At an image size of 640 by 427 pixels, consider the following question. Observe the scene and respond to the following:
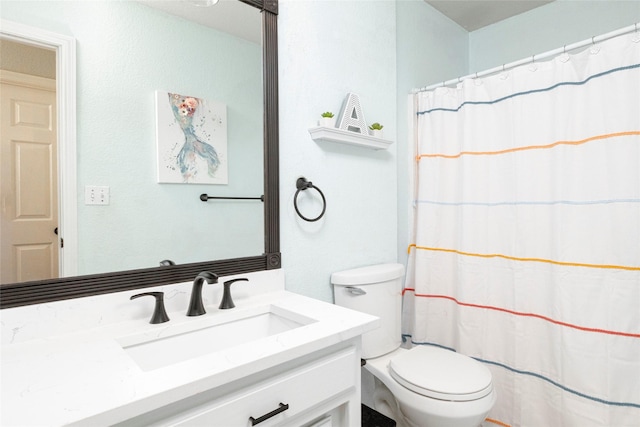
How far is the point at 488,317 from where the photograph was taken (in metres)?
1.80

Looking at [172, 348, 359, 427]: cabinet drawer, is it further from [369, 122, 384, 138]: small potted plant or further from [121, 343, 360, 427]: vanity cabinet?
[369, 122, 384, 138]: small potted plant

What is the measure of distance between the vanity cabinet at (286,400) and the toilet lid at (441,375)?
409 mm

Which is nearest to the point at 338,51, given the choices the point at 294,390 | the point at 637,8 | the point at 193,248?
the point at 193,248

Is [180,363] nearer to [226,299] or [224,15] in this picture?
[226,299]

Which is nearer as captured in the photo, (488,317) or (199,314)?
(199,314)

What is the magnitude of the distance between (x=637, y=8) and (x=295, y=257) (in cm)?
237

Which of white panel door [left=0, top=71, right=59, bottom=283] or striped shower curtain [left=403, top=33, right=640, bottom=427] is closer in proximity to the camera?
white panel door [left=0, top=71, right=59, bottom=283]

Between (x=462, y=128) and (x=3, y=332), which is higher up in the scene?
(x=462, y=128)

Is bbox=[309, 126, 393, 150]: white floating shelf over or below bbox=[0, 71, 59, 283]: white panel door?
over

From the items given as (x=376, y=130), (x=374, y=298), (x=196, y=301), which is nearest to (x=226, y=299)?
(x=196, y=301)

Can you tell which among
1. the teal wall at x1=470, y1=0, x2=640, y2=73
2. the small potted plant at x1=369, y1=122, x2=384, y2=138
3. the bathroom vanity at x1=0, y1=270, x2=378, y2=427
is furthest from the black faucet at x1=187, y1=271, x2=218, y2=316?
the teal wall at x1=470, y1=0, x2=640, y2=73

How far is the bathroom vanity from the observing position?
66cm

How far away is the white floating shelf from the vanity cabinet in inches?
35.4

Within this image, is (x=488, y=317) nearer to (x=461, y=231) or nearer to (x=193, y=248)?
(x=461, y=231)
